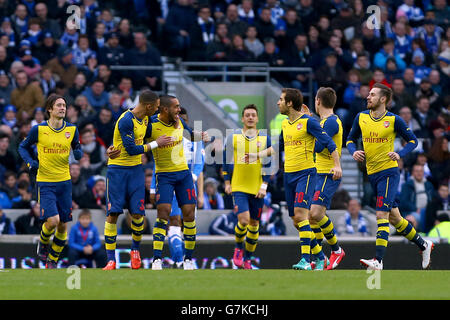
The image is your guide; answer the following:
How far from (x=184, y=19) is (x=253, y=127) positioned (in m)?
9.59

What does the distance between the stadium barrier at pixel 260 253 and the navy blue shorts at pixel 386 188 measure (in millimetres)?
4338

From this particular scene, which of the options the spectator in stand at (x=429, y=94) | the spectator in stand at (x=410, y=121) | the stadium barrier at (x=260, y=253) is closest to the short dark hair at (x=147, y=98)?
the stadium barrier at (x=260, y=253)

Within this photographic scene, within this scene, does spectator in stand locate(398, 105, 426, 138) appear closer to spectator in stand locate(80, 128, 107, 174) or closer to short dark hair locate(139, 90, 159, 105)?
spectator in stand locate(80, 128, 107, 174)

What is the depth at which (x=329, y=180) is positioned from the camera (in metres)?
15.7

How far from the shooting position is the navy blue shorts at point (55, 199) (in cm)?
1566

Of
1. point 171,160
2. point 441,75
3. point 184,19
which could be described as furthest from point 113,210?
point 441,75

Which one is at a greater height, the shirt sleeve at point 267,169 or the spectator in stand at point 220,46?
the spectator in stand at point 220,46

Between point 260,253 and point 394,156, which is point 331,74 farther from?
point 394,156

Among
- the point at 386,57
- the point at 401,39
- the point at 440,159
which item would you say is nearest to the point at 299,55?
the point at 386,57

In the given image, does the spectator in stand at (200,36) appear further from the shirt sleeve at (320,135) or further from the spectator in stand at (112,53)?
the shirt sleeve at (320,135)

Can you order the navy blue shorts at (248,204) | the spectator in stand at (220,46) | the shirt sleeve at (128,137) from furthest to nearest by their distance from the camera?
the spectator in stand at (220,46) < the navy blue shorts at (248,204) < the shirt sleeve at (128,137)

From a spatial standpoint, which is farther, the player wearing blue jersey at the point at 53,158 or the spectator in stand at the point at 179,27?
the spectator in stand at the point at 179,27

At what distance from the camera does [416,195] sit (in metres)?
22.2

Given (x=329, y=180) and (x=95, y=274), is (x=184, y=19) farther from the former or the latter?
(x=95, y=274)
